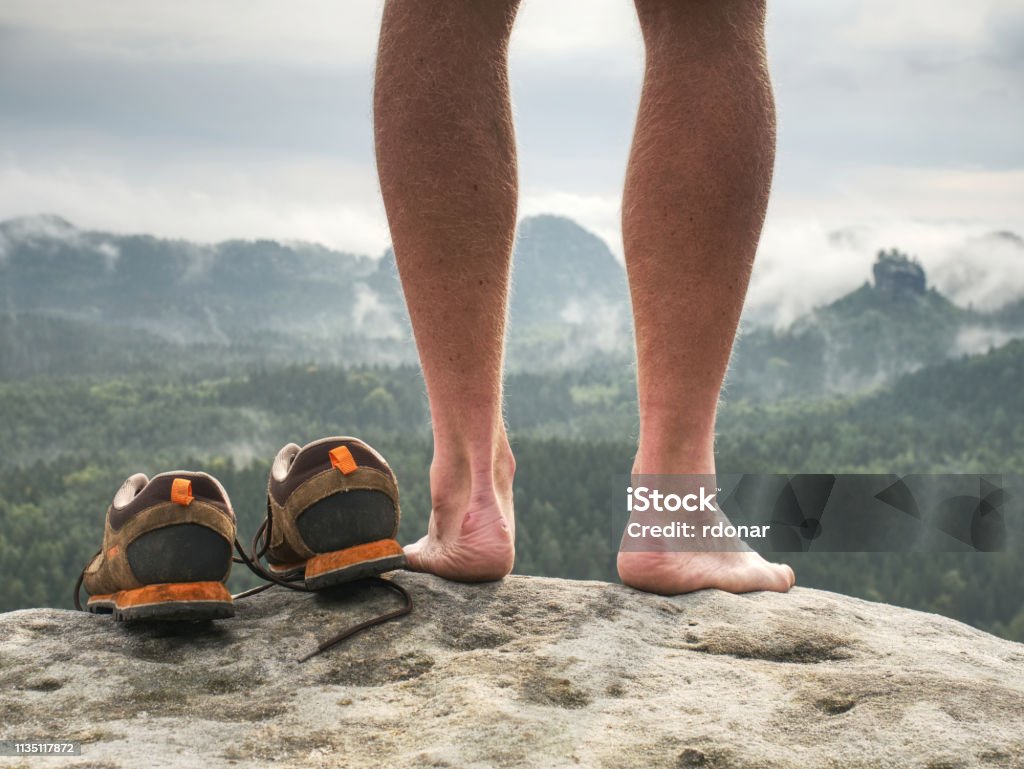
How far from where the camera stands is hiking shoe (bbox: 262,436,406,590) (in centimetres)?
201

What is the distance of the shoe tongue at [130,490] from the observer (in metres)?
2.09

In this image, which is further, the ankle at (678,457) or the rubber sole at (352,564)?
the ankle at (678,457)

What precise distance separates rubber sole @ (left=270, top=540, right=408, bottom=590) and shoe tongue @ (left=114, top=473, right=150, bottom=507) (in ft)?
1.45

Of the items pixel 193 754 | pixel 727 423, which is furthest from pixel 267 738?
pixel 727 423

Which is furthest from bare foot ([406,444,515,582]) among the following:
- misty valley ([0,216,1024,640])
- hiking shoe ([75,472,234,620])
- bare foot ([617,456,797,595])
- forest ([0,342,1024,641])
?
misty valley ([0,216,1024,640])

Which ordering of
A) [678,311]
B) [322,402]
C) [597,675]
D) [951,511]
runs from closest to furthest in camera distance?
[597,675] < [678,311] < [951,511] < [322,402]

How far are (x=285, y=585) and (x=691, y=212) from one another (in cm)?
127

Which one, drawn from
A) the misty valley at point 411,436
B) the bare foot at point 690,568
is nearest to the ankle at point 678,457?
the bare foot at point 690,568

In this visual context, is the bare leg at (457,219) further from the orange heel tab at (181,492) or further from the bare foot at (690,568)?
the orange heel tab at (181,492)

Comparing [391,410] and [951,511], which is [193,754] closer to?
[951,511]

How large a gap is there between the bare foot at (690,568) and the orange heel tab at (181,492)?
1.04 meters

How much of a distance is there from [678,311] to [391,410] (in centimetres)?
13401

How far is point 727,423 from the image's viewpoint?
460ft

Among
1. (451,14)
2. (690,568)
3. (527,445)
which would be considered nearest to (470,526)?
(690,568)
